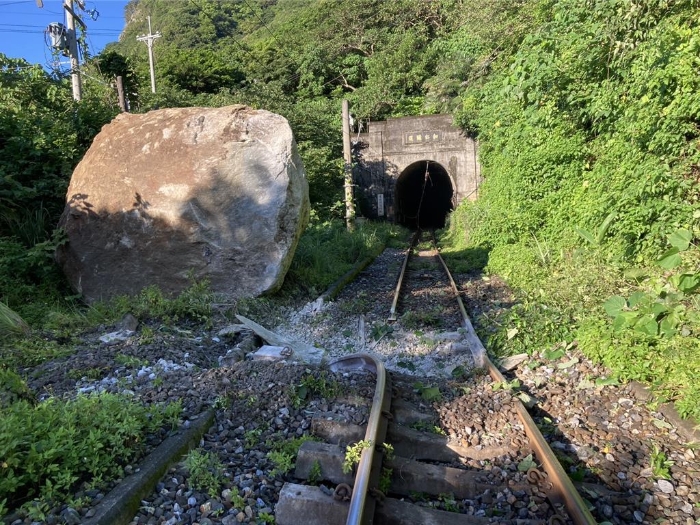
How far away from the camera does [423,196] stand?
32625 mm

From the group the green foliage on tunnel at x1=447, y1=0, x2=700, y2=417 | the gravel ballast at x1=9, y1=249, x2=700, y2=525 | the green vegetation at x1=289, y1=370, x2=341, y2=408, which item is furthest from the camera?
the green foliage on tunnel at x1=447, y1=0, x2=700, y2=417

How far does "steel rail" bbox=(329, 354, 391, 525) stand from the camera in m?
2.46

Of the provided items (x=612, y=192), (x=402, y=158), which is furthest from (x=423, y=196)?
(x=612, y=192)

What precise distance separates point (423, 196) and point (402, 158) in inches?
382

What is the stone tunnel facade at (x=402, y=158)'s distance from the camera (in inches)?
872

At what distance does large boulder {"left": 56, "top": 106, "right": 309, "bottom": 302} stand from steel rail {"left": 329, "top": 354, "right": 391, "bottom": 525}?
9.36 feet

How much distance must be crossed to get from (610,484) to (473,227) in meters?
12.4

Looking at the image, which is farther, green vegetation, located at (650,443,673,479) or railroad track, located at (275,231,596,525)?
green vegetation, located at (650,443,673,479)

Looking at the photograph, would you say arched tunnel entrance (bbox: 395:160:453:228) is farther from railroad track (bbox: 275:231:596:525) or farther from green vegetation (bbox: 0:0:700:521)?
railroad track (bbox: 275:231:596:525)

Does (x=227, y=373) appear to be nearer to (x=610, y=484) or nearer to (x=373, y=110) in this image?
(x=610, y=484)

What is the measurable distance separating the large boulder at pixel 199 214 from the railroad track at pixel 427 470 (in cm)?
366

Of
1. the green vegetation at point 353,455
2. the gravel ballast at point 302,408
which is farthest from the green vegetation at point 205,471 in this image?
the green vegetation at point 353,455

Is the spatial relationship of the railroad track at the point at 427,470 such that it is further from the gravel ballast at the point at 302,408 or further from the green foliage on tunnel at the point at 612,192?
the green foliage on tunnel at the point at 612,192

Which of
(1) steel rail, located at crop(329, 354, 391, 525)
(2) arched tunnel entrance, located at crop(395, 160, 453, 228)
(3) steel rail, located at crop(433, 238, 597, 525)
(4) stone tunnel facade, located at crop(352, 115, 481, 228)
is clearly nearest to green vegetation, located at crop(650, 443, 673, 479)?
(3) steel rail, located at crop(433, 238, 597, 525)
